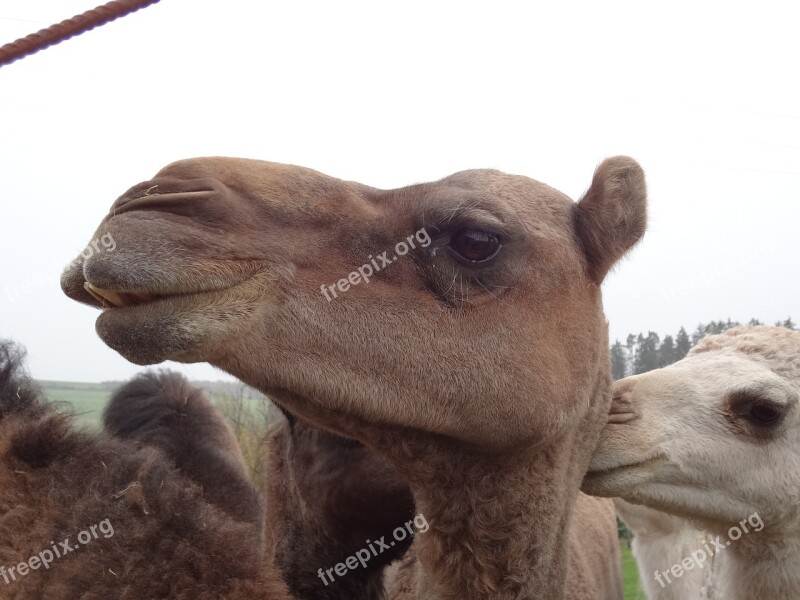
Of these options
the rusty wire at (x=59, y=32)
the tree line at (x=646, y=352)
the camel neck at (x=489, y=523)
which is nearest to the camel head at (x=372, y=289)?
the camel neck at (x=489, y=523)

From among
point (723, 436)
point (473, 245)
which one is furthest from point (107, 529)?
point (723, 436)

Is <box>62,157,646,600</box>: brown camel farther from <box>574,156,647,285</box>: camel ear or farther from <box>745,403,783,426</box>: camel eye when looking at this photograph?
<box>745,403,783,426</box>: camel eye

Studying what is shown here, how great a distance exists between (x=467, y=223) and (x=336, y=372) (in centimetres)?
71

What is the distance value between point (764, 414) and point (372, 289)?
229 centimetres

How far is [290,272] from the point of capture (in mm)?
2215

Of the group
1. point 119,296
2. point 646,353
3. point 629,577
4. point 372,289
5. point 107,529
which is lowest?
point 629,577

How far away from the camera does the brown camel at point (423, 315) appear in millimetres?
2035

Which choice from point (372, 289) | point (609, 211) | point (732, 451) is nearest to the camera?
point (372, 289)

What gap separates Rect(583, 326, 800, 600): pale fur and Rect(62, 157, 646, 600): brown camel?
61 cm

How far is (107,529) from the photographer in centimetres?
260

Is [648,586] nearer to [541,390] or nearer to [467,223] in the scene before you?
[541,390]

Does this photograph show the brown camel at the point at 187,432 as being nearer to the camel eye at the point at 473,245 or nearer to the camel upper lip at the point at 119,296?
the camel upper lip at the point at 119,296

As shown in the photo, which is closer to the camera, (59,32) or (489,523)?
(59,32)

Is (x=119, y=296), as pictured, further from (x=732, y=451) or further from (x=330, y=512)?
(x=732, y=451)
